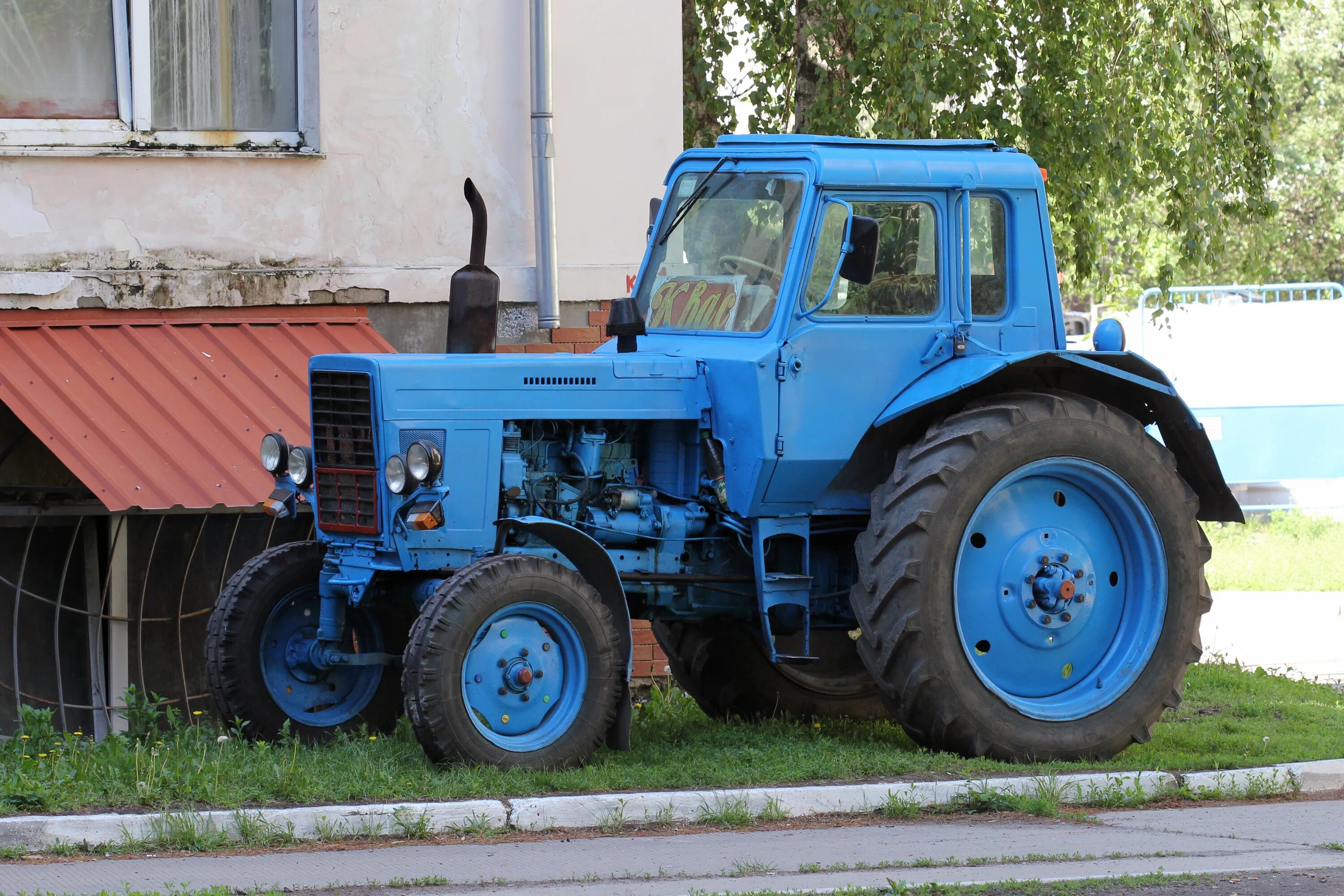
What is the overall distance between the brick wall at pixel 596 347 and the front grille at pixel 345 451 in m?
2.54

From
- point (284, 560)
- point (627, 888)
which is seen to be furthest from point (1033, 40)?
point (627, 888)

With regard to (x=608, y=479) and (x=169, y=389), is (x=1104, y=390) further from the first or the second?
(x=169, y=389)

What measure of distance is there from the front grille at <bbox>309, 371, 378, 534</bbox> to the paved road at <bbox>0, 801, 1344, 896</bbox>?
1.73 meters

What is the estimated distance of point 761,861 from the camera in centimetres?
620

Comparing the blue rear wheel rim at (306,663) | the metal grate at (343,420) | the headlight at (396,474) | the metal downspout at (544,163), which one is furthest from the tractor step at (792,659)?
the metal downspout at (544,163)

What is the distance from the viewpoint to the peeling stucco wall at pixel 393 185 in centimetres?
957

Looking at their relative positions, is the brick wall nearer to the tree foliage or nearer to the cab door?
the cab door

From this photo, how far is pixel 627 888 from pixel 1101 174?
9306 mm

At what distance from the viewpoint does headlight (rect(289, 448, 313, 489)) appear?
7.92 m

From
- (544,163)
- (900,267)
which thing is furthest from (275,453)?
(544,163)

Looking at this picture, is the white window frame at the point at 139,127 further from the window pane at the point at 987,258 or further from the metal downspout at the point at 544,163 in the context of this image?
the window pane at the point at 987,258

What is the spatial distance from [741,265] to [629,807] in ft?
8.60

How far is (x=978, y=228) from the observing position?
26.8 feet

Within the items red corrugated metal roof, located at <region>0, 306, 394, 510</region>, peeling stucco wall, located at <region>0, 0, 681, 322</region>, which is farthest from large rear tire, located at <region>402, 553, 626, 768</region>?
peeling stucco wall, located at <region>0, 0, 681, 322</region>
